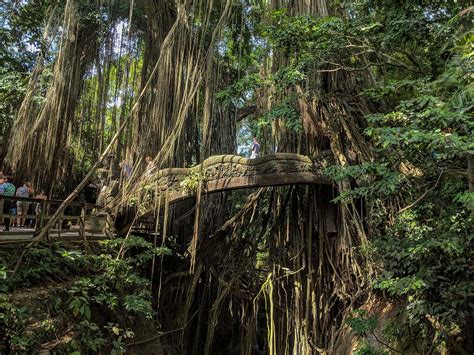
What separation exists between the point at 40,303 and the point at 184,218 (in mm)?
2820

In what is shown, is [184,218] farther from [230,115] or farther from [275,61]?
[275,61]

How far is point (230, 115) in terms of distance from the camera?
668 centimetres

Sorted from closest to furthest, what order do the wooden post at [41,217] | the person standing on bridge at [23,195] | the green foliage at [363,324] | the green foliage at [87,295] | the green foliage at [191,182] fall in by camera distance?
the green foliage at [87,295] < the green foliage at [363,324] < the wooden post at [41,217] < the green foliage at [191,182] < the person standing on bridge at [23,195]

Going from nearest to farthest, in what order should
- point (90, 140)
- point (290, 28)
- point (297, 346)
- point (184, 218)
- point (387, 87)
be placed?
point (387, 87) → point (290, 28) → point (297, 346) → point (184, 218) → point (90, 140)

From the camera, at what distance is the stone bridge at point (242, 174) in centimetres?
479

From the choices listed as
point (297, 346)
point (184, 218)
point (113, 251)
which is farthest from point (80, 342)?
point (184, 218)

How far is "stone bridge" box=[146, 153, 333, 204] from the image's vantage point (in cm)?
479

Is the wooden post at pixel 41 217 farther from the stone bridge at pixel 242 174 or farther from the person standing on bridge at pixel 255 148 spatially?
the person standing on bridge at pixel 255 148

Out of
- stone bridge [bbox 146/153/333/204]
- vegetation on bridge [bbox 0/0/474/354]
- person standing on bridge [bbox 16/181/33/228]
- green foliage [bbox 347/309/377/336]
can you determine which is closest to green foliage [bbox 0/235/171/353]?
vegetation on bridge [bbox 0/0/474/354]

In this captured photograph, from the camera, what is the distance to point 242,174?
4.93m

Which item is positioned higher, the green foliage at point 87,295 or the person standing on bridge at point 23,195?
the person standing on bridge at point 23,195

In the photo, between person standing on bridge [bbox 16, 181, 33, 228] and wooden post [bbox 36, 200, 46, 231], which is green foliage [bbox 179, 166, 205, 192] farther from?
person standing on bridge [bbox 16, 181, 33, 228]

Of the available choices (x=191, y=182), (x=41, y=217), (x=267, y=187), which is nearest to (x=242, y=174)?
(x=191, y=182)

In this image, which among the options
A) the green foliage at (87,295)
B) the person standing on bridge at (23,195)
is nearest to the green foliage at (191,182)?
the green foliage at (87,295)
